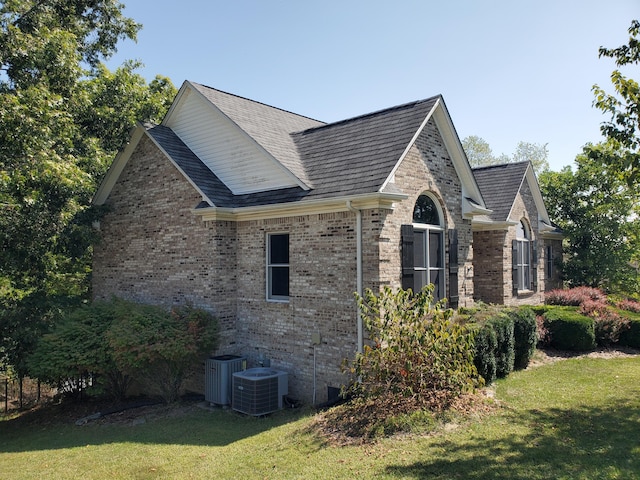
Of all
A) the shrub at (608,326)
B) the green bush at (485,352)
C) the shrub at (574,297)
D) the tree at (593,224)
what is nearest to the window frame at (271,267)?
the green bush at (485,352)

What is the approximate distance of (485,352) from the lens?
10367mm

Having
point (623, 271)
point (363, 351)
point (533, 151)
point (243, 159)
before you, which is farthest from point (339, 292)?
point (533, 151)

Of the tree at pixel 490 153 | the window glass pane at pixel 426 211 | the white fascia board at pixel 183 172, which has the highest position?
the tree at pixel 490 153

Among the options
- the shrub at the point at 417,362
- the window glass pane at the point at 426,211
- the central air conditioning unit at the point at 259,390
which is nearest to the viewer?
the shrub at the point at 417,362

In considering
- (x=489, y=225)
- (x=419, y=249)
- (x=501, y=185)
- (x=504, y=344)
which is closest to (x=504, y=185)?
(x=501, y=185)

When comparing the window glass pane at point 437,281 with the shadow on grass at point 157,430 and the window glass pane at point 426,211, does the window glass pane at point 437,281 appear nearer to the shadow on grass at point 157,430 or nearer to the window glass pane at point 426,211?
the window glass pane at point 426,211


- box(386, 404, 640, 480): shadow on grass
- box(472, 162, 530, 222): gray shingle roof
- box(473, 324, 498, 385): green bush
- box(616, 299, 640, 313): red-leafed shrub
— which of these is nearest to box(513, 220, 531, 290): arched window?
box(472, 162, 530, 222): gray shingle roof

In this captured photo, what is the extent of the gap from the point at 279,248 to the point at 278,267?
0.48 metres

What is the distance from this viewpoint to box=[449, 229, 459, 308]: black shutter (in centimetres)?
1210

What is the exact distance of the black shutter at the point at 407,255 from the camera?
10.3 meters

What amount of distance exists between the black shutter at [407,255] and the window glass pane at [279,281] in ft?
9.86

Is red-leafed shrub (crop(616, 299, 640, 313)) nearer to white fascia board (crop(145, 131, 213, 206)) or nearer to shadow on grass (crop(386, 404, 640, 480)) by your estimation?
shadow on grass (crop(386, 404, 640, 480))

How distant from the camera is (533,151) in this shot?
65125mm

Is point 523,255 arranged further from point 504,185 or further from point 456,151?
point 456,151
